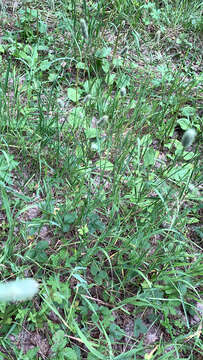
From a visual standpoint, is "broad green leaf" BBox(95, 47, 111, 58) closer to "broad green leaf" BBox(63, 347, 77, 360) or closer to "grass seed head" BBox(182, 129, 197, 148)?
"grass seed head" BBox(182, 129, 197, 148)

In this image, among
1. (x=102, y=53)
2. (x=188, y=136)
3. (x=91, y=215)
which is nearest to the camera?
(x=188, y=136)

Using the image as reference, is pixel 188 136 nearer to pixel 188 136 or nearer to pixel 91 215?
pixel 188 136

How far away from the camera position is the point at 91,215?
1756mm

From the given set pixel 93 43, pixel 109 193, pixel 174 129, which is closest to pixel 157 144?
pixel 174 129

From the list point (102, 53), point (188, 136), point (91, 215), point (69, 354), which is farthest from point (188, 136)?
point (102, 53)

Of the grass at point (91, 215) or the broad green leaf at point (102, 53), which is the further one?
the broad green leaf at point (102, 53)

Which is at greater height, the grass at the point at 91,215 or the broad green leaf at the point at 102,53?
the broad green leaf at the point at 102,53

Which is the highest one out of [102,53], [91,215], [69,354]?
[102,53]

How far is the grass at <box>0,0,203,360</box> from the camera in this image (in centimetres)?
147

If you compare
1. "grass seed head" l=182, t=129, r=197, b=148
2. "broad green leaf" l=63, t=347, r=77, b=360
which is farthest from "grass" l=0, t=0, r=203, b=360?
"grass seed head" l=182, t=129, r=197, b=148

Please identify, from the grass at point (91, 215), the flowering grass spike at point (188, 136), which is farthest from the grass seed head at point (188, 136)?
the grass at point (91, 215)

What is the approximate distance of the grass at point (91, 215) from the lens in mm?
1466

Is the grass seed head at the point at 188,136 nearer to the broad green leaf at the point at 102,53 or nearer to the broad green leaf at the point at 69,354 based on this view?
the broad green leaf at the point at 69,354

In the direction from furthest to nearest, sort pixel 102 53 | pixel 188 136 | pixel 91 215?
pixel 102 53 < pixel 91 215 < pixel 188 136
